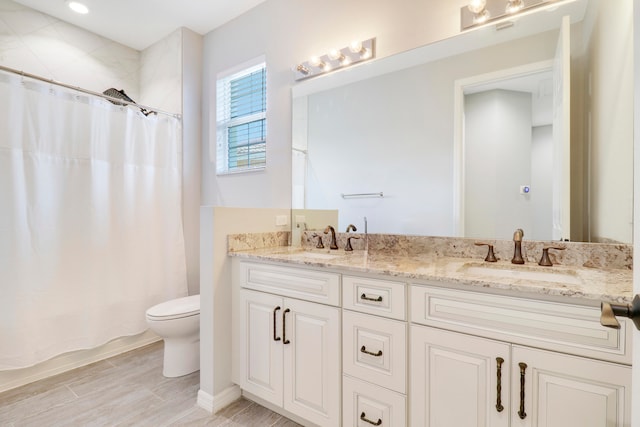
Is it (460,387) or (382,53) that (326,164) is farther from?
(460,387)

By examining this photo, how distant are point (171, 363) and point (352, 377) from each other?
54.4 inches

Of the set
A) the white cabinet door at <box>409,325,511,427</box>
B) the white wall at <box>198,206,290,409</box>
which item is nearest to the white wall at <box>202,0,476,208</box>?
the white wall at <box>198,206,290,409</box>

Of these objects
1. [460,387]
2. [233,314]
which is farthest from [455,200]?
[233,314]

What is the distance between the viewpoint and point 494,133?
62.5 inches

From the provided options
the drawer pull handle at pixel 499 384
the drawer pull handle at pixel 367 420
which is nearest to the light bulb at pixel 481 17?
the drawer pull handle at pixel 499 384

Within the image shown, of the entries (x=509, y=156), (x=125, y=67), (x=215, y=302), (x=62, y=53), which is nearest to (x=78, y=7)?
(x=62, y=53)

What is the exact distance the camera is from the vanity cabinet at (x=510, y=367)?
91 cm

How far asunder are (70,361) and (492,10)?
3390 millimetres

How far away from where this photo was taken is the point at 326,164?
7.13 ft

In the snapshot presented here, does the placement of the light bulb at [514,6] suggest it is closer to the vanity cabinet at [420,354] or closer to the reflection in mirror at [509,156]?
the reflection in mirror at [509,156]

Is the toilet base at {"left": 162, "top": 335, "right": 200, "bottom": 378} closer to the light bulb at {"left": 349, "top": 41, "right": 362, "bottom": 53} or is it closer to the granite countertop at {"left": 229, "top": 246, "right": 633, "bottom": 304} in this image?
the granite countertop at {"left": 229, "top": 246, "right": 633, "bottom": 304}

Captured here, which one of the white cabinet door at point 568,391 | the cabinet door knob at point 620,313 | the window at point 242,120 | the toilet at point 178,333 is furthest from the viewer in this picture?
the window at point 242,120

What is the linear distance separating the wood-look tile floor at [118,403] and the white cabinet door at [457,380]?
32.1 inches

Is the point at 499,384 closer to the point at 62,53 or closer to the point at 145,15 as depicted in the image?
the point at 145,15
